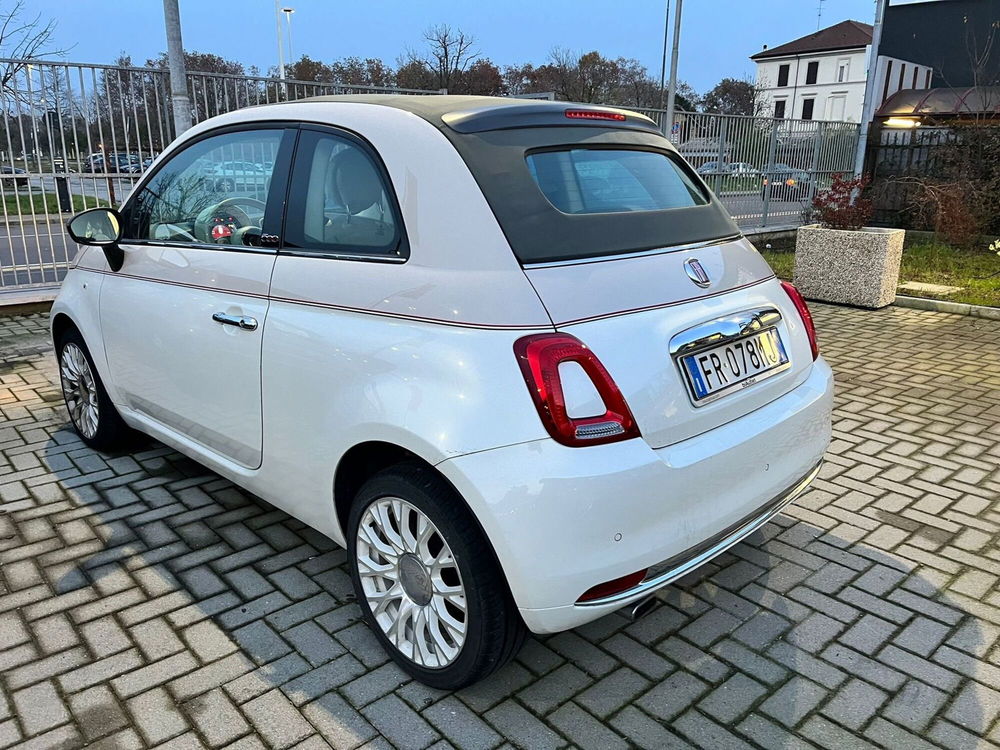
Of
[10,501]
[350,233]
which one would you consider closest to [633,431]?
[350,233]

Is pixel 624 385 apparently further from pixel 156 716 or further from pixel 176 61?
pixel 176 61

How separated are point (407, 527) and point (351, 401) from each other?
43cm

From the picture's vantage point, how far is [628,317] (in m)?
2.30

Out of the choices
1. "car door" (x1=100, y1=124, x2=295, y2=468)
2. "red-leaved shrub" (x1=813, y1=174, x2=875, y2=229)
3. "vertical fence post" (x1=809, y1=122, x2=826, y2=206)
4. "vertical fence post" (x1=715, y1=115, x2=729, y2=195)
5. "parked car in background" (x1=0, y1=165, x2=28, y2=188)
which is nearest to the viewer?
"car door" (x1=100, y1=124, x2=295, y2=468)

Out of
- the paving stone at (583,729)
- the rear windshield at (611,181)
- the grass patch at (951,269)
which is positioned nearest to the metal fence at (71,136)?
the rear windshield at (611,181)

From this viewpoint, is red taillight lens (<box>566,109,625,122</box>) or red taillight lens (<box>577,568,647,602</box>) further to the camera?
red taillight lens (<box>566,109,625,122</box>)

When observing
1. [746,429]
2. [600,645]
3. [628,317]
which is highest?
[628,317]

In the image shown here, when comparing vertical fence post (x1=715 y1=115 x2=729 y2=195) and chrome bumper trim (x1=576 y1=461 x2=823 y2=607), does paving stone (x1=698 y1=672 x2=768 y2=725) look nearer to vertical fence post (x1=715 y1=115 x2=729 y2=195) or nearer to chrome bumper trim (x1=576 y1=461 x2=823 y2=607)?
chrome bumper trim (x1=576 y1=461 x2=823 y2=607)

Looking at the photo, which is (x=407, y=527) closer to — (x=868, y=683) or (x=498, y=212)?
(x=498, y=212)

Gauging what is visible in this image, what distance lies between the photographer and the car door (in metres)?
2.92

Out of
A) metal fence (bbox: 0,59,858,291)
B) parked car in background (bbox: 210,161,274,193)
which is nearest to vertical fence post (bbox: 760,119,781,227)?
metal fence (bbox: 0,59,858,291)

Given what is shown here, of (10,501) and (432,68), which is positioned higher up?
(432,68)

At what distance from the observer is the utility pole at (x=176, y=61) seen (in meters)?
7.14

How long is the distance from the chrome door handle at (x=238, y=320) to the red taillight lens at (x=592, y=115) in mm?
1359
